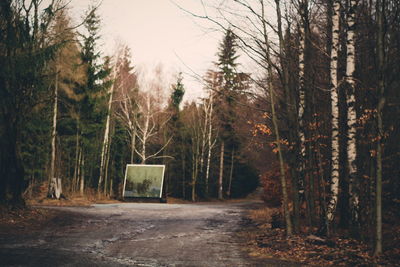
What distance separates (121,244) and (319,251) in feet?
17.2

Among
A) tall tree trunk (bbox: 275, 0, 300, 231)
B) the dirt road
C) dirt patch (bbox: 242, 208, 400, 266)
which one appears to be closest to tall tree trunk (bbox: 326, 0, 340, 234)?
dirt patch (bbox: 242, 208, 400, 266)

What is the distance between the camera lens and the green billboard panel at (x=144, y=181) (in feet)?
93.1

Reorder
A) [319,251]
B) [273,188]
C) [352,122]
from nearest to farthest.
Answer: [319,251]
[352,122]
[273,188]

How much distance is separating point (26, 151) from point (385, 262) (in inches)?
1028

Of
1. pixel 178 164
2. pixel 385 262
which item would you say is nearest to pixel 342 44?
pixel 385 262

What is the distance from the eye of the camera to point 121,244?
32.6 ft

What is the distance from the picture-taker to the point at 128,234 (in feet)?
38.7

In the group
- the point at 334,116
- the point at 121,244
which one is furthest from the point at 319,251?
the point at 121,244

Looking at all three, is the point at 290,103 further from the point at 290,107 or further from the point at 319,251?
the point at 319,251

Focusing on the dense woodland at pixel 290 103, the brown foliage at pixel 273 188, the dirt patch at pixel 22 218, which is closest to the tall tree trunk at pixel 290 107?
the dense woodland at pixel 290 103

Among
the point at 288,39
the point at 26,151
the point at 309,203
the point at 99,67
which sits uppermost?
the point at 99,67

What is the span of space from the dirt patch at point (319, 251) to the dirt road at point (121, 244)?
63 cm

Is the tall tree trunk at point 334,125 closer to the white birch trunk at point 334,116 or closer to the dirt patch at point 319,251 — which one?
the white birch trunk at point 334,116

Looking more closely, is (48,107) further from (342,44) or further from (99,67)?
(342,44)
